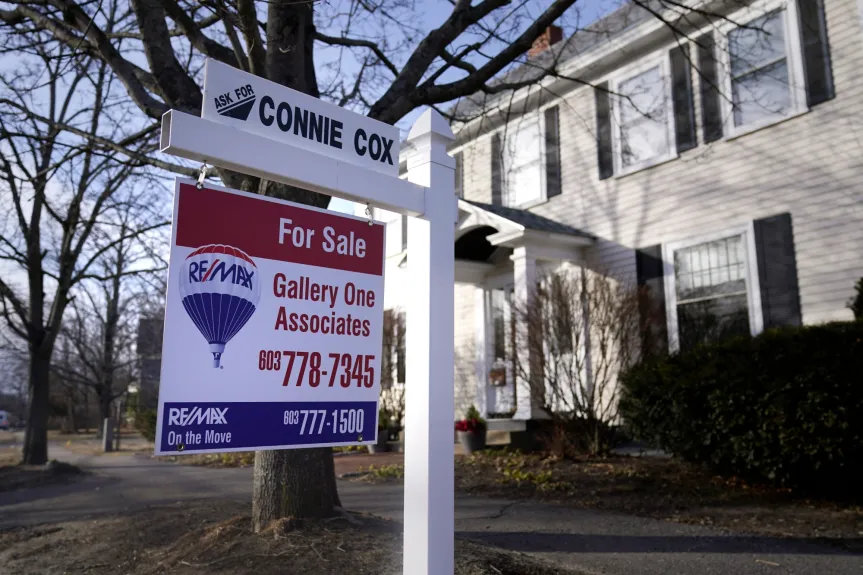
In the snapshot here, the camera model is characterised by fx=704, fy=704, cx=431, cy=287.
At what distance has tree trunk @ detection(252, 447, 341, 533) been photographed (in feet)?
16.2

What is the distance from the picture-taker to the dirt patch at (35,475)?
1080cm

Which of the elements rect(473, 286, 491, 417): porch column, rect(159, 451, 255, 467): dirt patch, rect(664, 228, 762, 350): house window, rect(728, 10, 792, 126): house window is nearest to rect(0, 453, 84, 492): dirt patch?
rect(159, 451, 255, 467): dirt patch

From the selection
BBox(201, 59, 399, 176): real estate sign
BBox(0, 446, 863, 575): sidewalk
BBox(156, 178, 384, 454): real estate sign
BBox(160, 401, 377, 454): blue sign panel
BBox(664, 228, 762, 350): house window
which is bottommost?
BBox(0, 446, 863, 575): sidewalk

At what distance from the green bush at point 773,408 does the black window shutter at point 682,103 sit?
184 inches

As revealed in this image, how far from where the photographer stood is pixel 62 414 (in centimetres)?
4322

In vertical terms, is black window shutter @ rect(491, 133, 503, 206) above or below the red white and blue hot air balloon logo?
above

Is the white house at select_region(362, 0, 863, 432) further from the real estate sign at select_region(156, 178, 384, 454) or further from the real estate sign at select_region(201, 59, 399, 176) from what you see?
the real estate sign at select_region(156, 178, 384, 454)

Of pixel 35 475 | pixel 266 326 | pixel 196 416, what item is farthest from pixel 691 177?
pixel 35 475

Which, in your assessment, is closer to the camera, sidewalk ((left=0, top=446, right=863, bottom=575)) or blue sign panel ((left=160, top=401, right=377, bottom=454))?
blue sign panel ((left=160, top=401, right=377, bottom=454))

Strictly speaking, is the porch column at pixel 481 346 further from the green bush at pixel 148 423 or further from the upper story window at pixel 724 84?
the green bush at pixel 148 423

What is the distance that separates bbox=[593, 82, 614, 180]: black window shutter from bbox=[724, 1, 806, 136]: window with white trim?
2.14 m

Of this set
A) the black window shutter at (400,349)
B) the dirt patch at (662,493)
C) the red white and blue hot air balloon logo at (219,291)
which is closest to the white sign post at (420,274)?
the red white and blue hot air balloon logo at (219,291)

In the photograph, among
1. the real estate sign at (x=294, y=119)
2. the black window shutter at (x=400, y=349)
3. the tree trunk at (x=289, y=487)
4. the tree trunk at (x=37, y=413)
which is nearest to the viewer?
the real estate sign at (x=294, y=119)

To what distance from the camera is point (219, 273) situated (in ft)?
8.29
